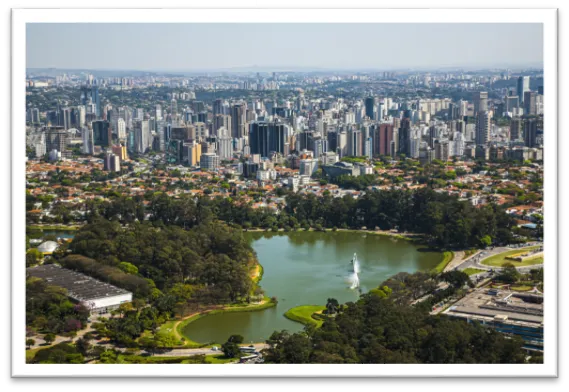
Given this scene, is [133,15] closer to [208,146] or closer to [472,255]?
[472,255]

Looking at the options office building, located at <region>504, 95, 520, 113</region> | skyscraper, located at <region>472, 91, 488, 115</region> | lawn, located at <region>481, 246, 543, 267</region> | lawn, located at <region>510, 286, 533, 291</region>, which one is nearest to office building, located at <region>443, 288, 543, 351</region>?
lawn, located at <region>510, 286, 533, 291</region>

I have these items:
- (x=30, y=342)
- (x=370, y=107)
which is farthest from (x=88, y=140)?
(x=30, y=342)

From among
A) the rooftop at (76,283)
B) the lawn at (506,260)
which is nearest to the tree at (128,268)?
the rooftop at (76,283)

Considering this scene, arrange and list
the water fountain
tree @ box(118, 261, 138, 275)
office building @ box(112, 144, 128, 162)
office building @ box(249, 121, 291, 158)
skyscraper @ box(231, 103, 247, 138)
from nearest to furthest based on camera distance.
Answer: tree @ box(118, 261, 138, 275)
the water fountain
office building @ box(112, 144, 128, 162)
skyscraper @ box(231, 103, 247, 138)
office building @ box(249, 121, 291, 158)

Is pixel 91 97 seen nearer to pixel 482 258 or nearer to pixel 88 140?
pixel 88 140

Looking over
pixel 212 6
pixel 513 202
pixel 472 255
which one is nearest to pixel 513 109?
pixel 513 202

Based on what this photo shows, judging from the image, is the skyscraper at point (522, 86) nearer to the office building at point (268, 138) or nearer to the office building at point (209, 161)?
the office building at point (209, 161)

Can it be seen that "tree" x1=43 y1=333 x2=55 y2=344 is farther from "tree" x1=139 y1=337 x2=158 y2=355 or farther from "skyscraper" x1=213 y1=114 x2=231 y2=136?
"skyscraper" x1=213 y1=114 x2=231 y2=136
